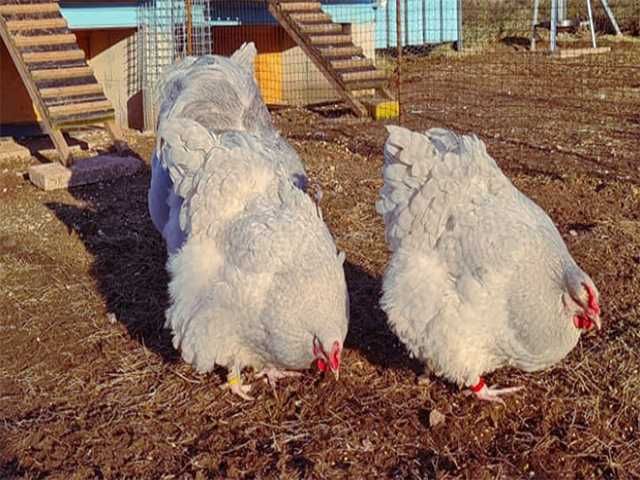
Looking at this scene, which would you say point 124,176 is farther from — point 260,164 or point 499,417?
point 499,417

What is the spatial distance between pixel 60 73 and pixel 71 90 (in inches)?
10.6

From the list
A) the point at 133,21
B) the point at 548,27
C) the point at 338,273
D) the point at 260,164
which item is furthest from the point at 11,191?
the point at 548,27

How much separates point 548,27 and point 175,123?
1550cm

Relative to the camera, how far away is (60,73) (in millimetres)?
8477

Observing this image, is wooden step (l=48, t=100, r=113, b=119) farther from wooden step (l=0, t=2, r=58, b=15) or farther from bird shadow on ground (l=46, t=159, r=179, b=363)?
wooden step (l=0, t=2, r=58, b=15)

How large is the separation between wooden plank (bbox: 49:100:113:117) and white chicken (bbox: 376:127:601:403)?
16.5 feet

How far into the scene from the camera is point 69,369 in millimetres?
4453

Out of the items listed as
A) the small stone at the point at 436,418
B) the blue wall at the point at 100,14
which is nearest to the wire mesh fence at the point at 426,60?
the blue wall at the point at 100,14

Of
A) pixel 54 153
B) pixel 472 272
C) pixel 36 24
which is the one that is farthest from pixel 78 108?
pixel 472 272

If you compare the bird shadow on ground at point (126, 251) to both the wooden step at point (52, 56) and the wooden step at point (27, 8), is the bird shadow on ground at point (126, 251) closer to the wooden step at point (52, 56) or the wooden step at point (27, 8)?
the wooden step at point (52, 56)

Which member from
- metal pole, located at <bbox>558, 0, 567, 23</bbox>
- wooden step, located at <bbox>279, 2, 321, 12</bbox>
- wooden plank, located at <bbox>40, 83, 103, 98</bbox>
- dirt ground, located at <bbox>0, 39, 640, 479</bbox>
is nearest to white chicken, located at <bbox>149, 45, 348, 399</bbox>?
dirt ground, located at <bbox>0, 39, 640, 479</bbox>

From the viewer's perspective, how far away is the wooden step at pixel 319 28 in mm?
10888

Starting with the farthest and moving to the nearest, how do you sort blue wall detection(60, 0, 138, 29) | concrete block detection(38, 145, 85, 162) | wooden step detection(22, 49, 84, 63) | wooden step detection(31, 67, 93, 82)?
blue wall detection(60, 0, 138, 29)
concrete block detection(38, 145, 85, 162)
wooden step detection(22, 49, 84, 63)
wooden step detection(31, 67, 93, 82)

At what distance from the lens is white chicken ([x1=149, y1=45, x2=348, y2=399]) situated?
144 inches
